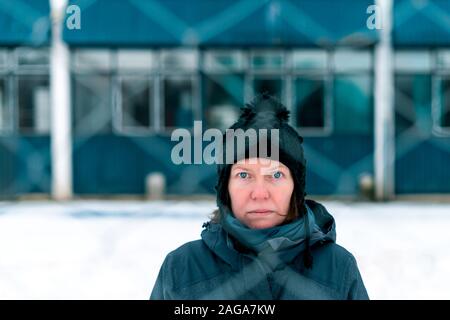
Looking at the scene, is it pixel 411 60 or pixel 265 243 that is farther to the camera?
pixel 411 60

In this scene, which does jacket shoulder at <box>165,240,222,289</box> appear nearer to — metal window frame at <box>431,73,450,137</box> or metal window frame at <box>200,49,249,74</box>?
metal window frame at <box>200,49,249,74</box>

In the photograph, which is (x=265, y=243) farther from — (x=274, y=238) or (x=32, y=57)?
(x=32, y=57)

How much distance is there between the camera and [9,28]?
1471 centimetres

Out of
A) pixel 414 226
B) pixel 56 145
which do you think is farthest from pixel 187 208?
pixel 414 226

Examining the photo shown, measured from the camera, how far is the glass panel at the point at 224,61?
14.8 meters

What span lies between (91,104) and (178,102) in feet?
6.78

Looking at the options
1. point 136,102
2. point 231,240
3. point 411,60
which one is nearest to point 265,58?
point 136,102

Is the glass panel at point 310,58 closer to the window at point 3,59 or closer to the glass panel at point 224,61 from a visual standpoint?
the glass panel at point 224,61

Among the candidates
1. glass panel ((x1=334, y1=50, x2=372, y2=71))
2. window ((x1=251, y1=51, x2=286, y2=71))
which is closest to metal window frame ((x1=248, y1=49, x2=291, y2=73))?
window ((x1=251, y1=51, x2=286, y2=71))

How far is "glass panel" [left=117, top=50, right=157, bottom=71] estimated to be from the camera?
14875 mm

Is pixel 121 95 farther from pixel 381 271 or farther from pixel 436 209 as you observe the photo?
pixel 381 271

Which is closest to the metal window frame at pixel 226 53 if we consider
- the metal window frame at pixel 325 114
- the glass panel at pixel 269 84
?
the glass panel at pixel 269 84

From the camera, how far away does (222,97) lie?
48.7 ft
